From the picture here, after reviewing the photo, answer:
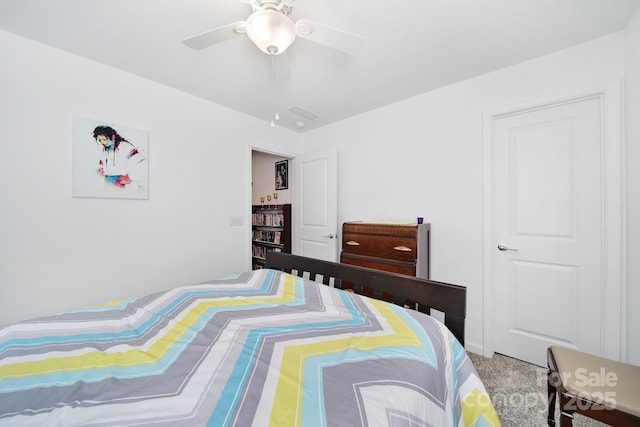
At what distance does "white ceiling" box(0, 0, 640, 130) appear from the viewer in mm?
1469

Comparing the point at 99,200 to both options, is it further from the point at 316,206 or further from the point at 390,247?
the point at 390,247

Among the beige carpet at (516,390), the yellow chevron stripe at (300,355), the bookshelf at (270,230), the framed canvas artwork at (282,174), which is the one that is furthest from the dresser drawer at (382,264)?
the framed canvas artwork at (282,174)

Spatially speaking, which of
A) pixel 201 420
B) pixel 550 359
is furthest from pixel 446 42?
pixel 201 420

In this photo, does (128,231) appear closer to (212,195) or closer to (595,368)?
(212,195)

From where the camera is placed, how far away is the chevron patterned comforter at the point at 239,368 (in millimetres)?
611

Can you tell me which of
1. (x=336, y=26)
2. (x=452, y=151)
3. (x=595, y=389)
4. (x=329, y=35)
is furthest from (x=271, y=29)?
(x=595, y=389)

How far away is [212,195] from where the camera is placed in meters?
2.74

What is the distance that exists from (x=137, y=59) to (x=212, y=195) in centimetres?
131

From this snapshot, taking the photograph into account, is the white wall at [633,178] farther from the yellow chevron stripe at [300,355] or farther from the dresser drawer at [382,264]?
the yellow chevron stripe at [300,355]

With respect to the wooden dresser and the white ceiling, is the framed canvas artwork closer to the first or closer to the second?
the white ceiling

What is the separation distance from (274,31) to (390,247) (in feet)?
5.92

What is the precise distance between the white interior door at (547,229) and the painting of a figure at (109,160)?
316cm

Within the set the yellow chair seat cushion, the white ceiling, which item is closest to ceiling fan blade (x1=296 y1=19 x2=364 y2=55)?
the white ceiling

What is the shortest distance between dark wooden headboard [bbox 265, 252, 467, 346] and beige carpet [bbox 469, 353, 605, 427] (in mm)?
910
